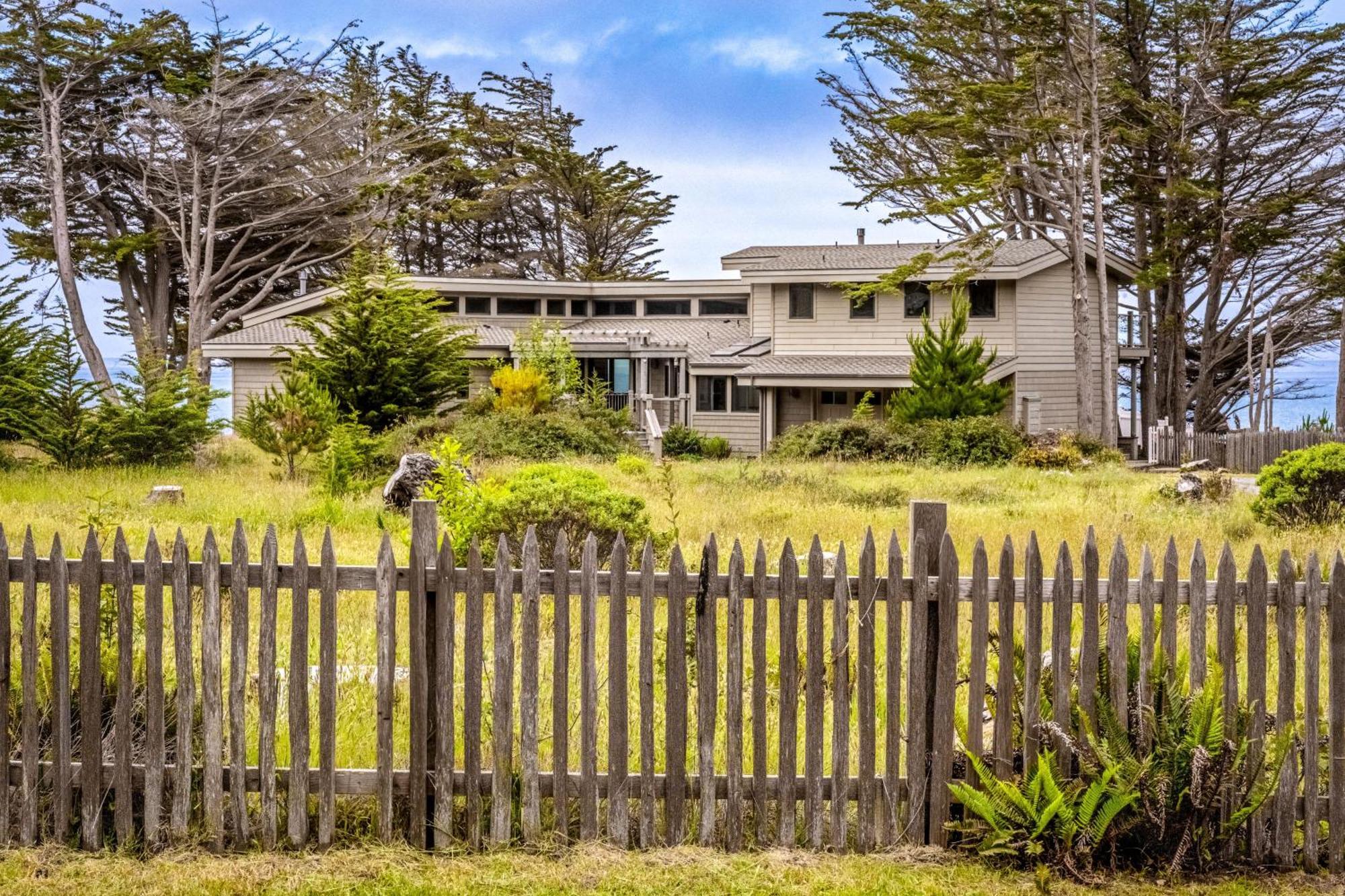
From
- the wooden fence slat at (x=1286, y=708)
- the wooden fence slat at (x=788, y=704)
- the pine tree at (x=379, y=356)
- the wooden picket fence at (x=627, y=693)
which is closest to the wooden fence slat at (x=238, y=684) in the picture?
the wooden picket fence at (x=627, y=693)

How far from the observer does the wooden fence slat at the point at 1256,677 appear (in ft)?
17.6

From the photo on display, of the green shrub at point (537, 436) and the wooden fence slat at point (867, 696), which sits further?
the green shrub at point (537, 436)

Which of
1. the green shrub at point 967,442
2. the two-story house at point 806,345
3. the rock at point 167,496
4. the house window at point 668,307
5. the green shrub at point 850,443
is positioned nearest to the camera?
the rock at point 167,496

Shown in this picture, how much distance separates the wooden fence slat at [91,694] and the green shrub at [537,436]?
18032 millimetres

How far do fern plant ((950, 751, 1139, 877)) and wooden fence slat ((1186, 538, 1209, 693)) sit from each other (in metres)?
0.57

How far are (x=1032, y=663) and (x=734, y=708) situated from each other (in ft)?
4.27

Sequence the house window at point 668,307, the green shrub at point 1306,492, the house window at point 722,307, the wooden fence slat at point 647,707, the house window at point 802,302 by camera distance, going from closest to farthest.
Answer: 1. the wooden fence slat at point 647,707
2. the green shrub at point 1306,492
3. the house window at point 802,302
4. the house window at point 722,307
5. the house window at point 668,307

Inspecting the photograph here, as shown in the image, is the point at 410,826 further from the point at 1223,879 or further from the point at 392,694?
the point at 1223,879

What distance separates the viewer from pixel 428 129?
48594 mm

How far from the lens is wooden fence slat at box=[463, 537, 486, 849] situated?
212 inches

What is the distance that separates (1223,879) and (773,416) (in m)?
29.9

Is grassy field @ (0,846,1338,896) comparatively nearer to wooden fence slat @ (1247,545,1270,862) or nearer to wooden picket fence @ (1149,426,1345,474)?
wooden fence slat @ (1247,545,1270,862)

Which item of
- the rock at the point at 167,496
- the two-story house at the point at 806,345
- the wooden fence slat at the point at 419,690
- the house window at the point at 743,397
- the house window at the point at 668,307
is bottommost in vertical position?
the wooden fence slat at the point at 419,690

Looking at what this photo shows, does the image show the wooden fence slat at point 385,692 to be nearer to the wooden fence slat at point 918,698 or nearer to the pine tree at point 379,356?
the wooden fence slat at point 918,698
